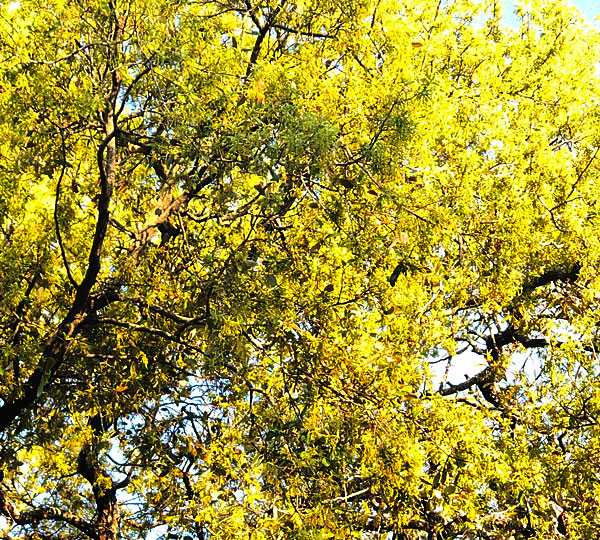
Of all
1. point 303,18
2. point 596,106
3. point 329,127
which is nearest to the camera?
point 329,127

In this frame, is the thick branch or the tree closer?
the tree

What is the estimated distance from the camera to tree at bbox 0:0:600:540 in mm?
6176

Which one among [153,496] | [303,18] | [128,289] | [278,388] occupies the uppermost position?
[303,18]

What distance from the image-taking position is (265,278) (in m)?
6.48

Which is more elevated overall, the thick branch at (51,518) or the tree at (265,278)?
the tree at (265,278)

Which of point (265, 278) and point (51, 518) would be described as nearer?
point (265, 278)

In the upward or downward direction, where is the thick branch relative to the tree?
downward

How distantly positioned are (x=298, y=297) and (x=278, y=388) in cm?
88

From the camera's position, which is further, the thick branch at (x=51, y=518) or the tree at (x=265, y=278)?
the thick branch at (x=51, y=518)

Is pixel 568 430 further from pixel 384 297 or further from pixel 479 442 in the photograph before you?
pixel 384 297

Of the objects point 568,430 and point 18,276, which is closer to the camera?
point 18,276

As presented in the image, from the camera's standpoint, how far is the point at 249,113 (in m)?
6.21

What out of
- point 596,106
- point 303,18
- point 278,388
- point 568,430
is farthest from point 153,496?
point 596,106

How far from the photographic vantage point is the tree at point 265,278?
6176mm
